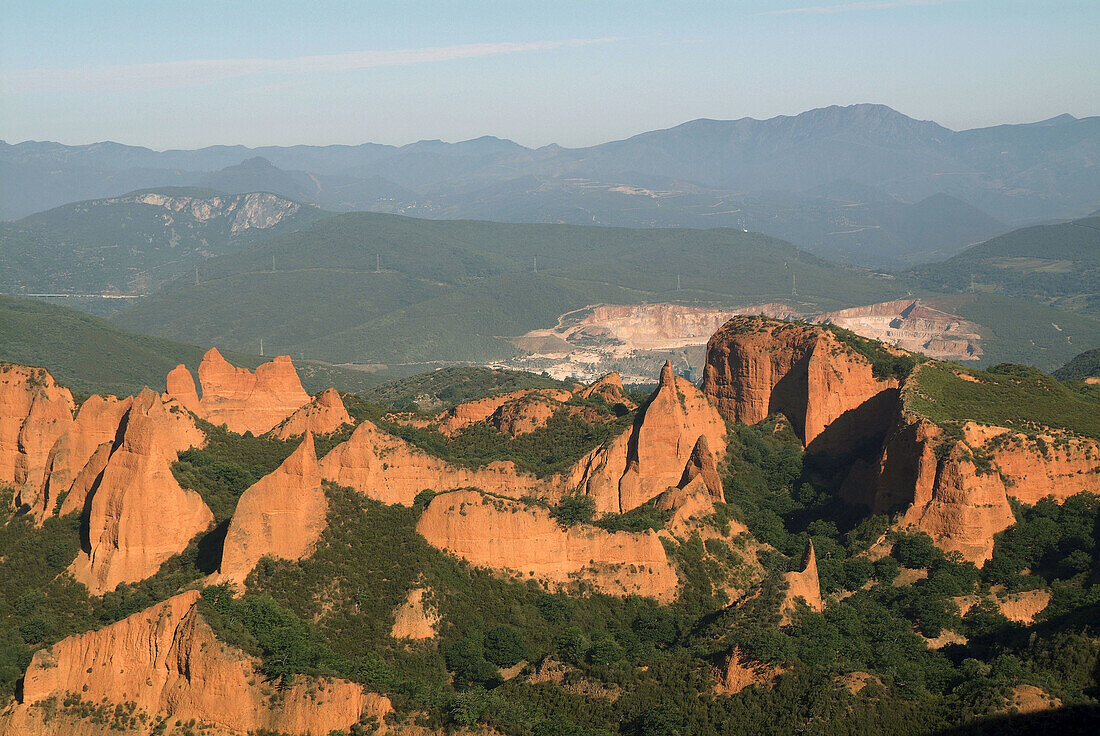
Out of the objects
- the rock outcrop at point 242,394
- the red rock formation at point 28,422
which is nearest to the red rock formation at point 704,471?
the rock outcrop at point 242,394

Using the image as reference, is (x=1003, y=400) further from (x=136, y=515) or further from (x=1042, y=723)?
(x=136, y=515)

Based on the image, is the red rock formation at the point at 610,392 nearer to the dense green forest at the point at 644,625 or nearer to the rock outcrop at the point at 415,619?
the dense green forest at the point at 644,625

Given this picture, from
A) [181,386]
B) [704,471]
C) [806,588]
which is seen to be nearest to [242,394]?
[181,386]

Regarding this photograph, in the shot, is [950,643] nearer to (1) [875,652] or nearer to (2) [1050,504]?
(1) [875,652]

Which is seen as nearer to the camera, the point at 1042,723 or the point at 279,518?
the point at 1042,723

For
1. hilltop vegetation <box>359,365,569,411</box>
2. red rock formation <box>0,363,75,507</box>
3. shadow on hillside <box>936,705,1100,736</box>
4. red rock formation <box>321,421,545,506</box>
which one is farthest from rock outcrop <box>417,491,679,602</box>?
hilltop vegetation <box>359,365,569,411</box>

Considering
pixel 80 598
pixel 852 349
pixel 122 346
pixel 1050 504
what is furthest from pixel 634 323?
pixel 80 598

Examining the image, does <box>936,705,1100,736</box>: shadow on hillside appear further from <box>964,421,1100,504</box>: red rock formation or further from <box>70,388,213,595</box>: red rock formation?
<box>70,388,213,595</box>: red rock formation
